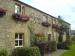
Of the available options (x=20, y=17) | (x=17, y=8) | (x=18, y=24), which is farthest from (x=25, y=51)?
(x=17, y=8)

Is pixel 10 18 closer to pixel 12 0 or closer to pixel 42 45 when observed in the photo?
pixel 12 0

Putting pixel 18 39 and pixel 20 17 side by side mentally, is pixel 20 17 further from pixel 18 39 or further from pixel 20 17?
pixel 18 39

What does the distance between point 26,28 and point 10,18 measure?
3.34 m

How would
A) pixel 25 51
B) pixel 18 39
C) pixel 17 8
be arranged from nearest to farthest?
pixel 25 51, pixel 18 39, pixel 17 8

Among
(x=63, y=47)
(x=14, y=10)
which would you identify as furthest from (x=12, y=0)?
(x=63, y=47)

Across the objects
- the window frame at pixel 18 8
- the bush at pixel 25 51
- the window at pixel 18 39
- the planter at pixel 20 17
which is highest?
the window frame at pixel 18 8

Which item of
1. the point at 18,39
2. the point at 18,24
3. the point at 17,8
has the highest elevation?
the point at 17,8

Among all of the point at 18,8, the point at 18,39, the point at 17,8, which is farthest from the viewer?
the point at 18,8

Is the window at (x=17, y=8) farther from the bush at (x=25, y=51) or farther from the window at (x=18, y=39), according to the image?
the bush at (x=25, y=51)

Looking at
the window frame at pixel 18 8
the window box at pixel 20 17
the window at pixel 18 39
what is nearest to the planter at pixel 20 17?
the window box at pixel 20 17

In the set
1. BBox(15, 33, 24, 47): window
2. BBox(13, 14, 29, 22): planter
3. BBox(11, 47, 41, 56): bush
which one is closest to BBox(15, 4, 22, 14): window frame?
BBox(13, 14, 29, 22): planter

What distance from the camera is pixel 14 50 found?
19594 mm

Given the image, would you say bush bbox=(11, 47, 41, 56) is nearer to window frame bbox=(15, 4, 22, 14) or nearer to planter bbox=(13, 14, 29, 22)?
planter bbox=(13, 14, 29, 22)

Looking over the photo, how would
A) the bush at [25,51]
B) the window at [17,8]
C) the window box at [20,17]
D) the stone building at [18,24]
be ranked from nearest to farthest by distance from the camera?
1. the bush at [25,51]
2. the stone building at [18,24]
3. the window box at [20,17]
4. the window at [17,8]
